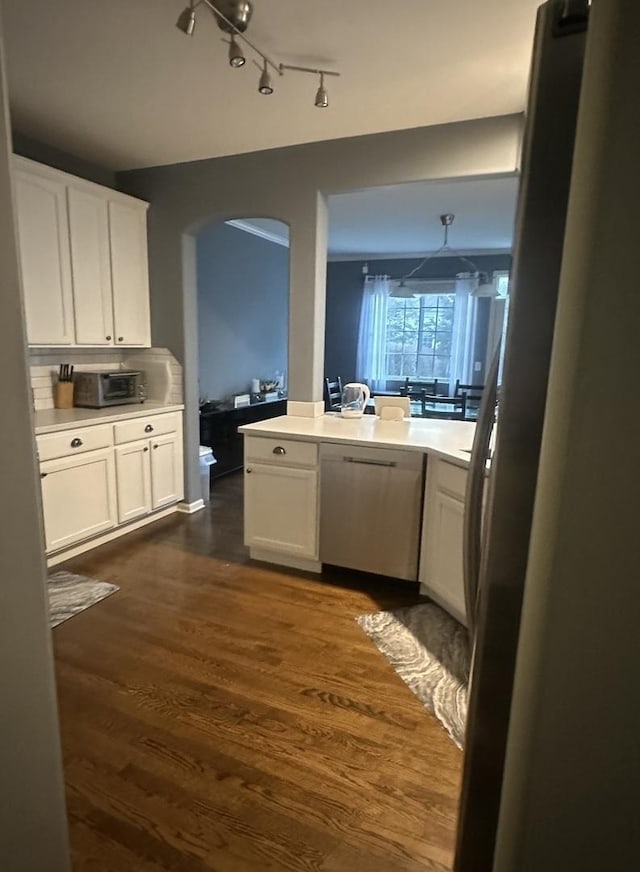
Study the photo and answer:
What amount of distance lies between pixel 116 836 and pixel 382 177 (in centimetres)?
324

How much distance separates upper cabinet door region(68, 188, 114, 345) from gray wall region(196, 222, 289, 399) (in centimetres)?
137

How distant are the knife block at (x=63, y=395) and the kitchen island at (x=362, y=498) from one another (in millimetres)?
1403

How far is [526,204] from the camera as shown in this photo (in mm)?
702

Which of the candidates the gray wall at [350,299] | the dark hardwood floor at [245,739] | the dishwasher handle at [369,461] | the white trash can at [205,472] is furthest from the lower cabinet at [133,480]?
the gray wall at [350,299]

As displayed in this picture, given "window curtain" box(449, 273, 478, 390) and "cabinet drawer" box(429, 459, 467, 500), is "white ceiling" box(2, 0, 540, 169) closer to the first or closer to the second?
"cabinet drawer" box(429, 459, 467, 500)

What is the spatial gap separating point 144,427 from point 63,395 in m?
0.58

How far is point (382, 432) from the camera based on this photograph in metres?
2.95

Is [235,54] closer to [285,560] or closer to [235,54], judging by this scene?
[235,54]

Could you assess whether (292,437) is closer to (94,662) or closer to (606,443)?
(94,662)

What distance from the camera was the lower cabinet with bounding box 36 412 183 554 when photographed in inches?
117

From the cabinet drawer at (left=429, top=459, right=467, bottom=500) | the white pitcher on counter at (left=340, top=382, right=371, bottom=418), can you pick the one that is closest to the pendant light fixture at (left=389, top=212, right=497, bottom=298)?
the white pitcher on counter at (left=340, top=382, right=371, bottom=418)

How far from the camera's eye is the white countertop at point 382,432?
2619 mm

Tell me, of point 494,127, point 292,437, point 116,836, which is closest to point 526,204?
point 116,836

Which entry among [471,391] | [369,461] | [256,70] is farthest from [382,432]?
[471,391]
